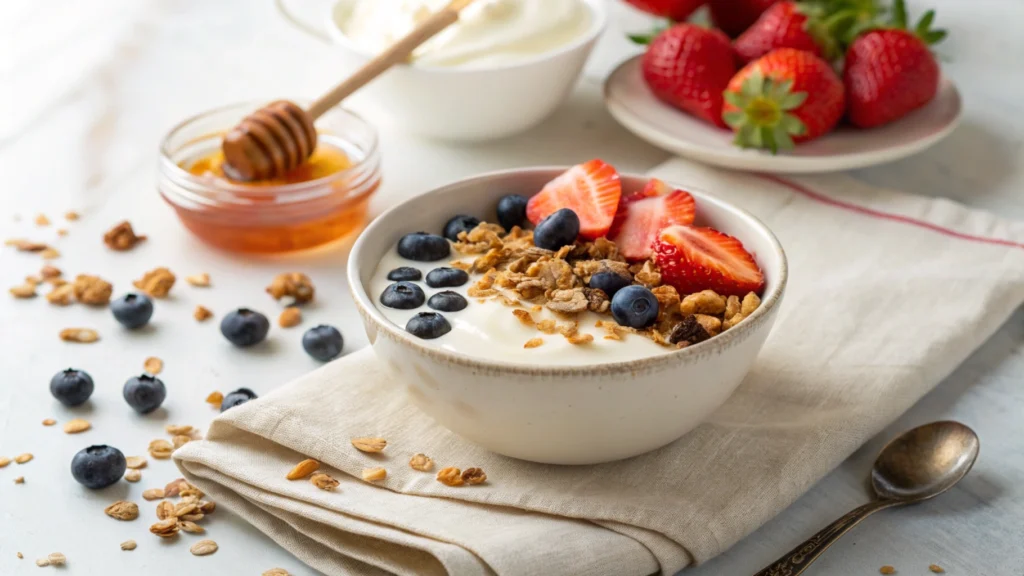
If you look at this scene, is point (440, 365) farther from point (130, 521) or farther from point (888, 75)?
point (888, 75)

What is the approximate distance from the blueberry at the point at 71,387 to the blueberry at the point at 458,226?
51cm

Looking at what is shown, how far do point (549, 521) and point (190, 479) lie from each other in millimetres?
428

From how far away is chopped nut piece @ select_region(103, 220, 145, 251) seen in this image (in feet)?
5.85

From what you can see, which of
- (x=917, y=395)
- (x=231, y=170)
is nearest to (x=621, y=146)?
(x=231, y=170)

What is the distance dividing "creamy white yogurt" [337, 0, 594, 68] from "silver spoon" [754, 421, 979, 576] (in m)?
1.00

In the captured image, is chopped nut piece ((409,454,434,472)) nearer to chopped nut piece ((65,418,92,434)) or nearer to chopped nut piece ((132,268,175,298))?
chopped nut piece ((65,418,92,434))

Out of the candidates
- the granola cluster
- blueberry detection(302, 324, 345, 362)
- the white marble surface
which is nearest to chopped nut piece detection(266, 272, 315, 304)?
the white marble surface

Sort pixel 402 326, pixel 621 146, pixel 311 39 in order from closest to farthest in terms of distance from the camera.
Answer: pixel 402 326 → pixel 621 146 → pixel 311 39

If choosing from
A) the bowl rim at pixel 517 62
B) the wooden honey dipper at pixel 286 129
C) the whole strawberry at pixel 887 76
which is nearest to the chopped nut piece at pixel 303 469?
the wooden honey dipper at pixel 286 129

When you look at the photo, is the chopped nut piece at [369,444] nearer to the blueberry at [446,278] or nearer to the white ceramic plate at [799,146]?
the blueberry at [446,278]

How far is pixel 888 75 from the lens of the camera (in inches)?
74.5

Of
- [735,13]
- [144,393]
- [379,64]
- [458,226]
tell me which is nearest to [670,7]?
[735,13]

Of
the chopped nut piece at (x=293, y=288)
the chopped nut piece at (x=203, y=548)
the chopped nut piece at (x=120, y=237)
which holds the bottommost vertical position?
the chopped nut piece at (x=120, y=237)

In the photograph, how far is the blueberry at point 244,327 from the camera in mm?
1502
